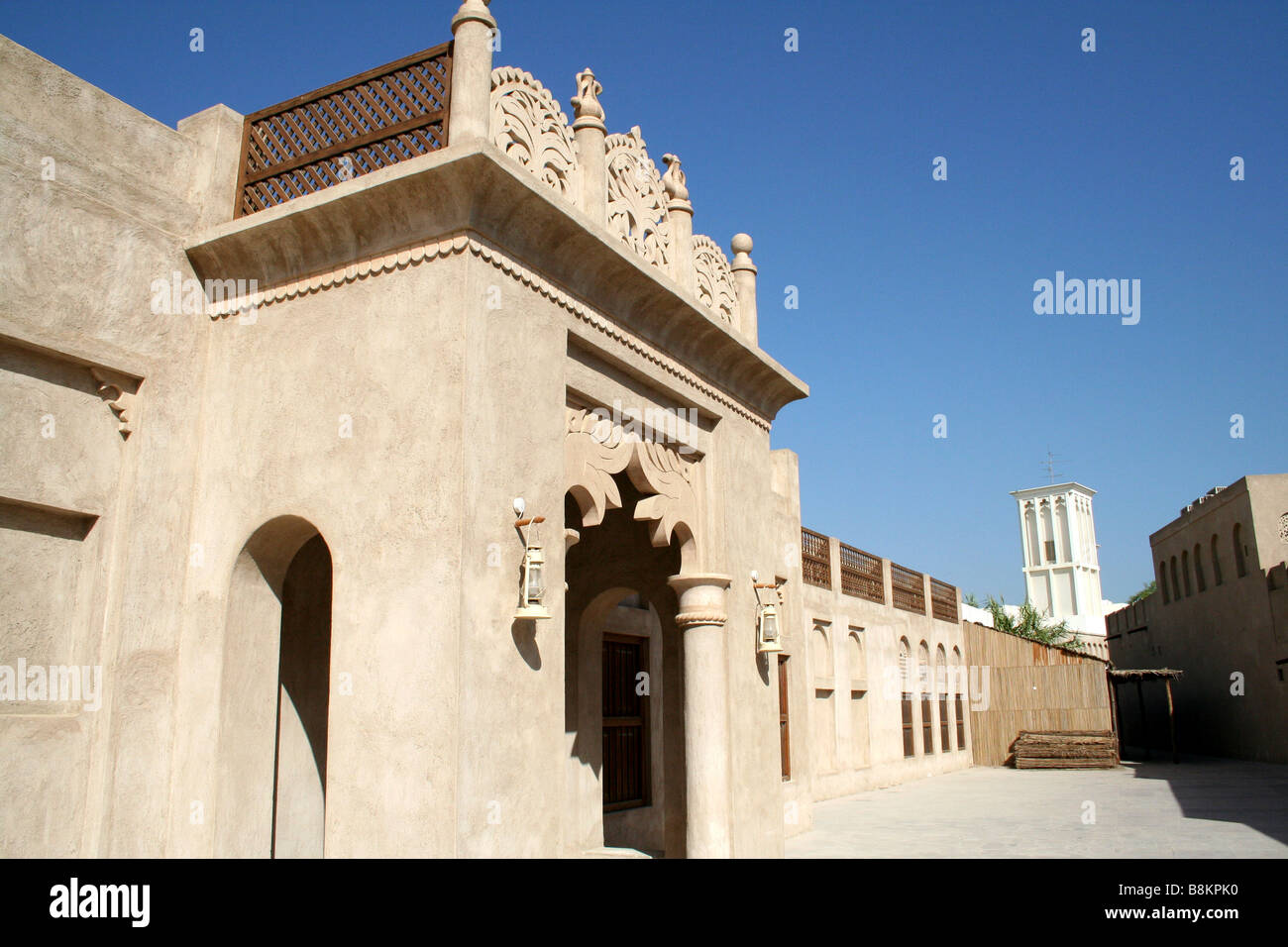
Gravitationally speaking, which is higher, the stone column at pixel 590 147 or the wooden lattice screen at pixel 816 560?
the stone column at pixel 590 147

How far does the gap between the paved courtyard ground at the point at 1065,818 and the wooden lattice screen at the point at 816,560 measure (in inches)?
154

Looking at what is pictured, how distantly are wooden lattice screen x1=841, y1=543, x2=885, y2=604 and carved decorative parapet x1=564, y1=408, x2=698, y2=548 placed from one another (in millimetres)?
11976

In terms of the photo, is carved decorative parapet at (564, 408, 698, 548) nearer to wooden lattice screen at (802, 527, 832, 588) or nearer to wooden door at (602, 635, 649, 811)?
wooden door at (602, 635, 649, 811)

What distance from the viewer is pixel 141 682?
20.5 feet

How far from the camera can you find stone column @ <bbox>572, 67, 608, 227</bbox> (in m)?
7.34

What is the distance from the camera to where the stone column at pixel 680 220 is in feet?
28.4

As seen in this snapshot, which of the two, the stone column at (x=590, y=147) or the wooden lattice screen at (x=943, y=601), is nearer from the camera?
the stone column at (x=590, y=147)

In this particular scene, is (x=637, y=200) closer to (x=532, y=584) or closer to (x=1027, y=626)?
(x=532, y=584)

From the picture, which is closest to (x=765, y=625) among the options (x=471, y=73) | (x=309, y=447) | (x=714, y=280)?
(x=714, y=280)

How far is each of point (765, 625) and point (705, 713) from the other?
1086 millimetres

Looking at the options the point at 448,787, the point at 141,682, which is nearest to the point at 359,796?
the point at 448,787

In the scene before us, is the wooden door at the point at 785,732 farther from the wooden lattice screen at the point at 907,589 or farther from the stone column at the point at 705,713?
the wooden lattice screen at the point at 907,589

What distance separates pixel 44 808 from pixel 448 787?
2.47m

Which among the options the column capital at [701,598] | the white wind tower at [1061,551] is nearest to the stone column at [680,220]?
the column capital at [701,598]
